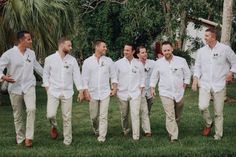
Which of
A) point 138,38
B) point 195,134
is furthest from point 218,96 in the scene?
point 138,38

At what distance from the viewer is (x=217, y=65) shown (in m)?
11.4

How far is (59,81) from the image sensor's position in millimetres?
11219

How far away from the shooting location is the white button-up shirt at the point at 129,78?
1212 cm

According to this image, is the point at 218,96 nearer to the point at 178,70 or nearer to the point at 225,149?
the point at 178,70

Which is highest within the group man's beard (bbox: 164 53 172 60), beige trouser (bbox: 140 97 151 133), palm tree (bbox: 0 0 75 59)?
palm tree (bbox: 0 0 75 59)

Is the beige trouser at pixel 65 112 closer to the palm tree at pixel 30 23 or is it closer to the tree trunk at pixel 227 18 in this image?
the palm tree at pixel 30 23

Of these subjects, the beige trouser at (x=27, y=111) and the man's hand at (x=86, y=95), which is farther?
the man's hand at (x=86, y=95)

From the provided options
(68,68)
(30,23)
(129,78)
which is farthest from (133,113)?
(30,23)

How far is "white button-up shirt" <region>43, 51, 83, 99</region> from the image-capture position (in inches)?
441

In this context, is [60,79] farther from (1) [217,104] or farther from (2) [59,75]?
(1) [217,104]

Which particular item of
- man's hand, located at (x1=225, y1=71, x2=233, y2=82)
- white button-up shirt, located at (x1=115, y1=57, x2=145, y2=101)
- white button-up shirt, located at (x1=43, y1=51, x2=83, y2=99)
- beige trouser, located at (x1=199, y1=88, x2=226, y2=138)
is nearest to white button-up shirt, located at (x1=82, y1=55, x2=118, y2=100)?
white button-up shirt, located at (x1=115, y1=57, x2=145, y2=101)

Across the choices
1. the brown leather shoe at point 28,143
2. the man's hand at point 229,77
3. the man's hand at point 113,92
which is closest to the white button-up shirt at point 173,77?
the man's hand at point 229,77

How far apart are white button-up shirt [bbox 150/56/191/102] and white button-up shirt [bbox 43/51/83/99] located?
1811mm

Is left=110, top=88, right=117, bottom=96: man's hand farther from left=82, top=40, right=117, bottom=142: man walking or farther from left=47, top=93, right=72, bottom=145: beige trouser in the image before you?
left=47, top=93, right=72, bottom=145: beige trouser
